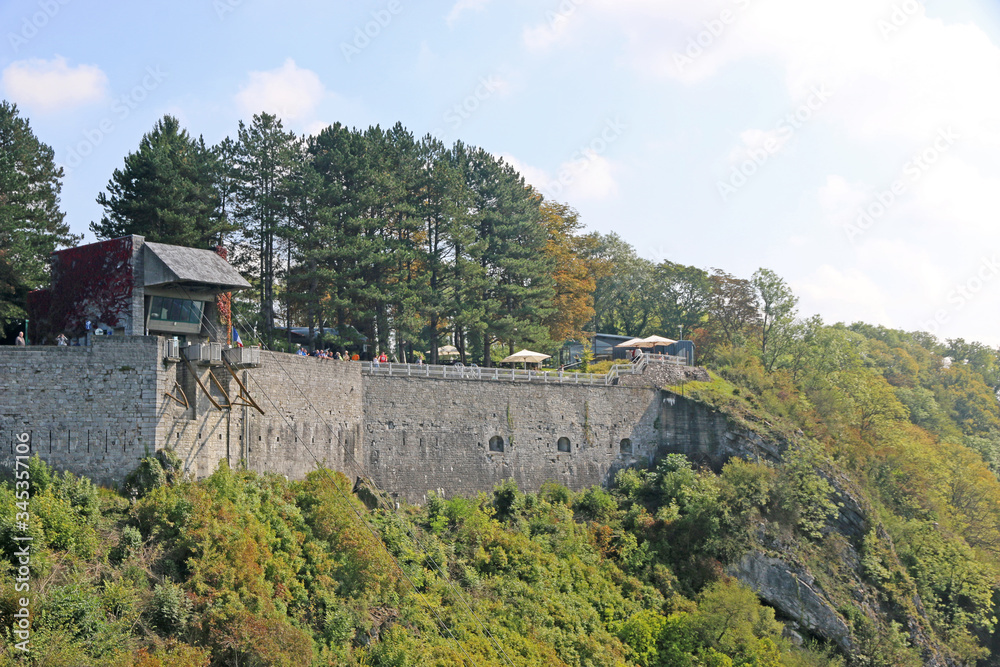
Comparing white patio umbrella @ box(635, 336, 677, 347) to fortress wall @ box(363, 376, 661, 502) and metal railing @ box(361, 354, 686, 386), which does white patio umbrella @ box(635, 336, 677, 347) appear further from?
fortress wall @ box(363, 376, 661, 502)

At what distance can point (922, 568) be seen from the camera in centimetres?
4484

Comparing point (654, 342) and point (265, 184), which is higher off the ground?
point (265, 184)

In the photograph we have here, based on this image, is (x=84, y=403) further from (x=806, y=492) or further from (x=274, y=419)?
(x=806, y=492)

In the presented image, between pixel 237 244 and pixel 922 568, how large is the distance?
37213 millimetres

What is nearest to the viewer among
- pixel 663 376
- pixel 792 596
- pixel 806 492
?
pixel 792 596

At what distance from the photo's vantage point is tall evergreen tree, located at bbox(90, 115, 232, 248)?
35.9 meters

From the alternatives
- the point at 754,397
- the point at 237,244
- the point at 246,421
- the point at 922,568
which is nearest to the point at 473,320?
the point at 237,244

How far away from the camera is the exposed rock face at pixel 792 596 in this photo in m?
37.8

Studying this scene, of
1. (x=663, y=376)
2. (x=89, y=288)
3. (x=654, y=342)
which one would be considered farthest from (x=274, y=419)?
(x=654, y=342)

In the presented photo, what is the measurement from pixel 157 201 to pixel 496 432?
1678 cm

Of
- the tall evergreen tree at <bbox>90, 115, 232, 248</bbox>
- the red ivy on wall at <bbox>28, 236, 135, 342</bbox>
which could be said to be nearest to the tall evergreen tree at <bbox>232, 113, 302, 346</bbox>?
the tall evergreen tree at <bbox>90, 115, 232, 248</bbox>

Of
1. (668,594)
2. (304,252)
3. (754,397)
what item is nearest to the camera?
(668,594)

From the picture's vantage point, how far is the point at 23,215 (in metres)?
31.0

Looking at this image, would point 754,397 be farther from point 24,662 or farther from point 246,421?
point 24,662
